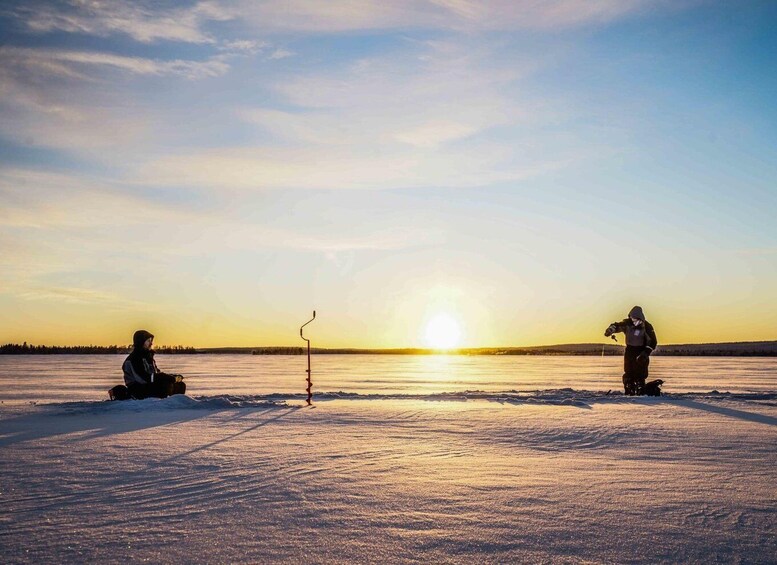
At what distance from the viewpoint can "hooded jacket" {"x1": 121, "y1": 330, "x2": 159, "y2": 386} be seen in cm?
1494

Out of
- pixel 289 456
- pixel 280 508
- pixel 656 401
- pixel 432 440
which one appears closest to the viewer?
pixel 280 508

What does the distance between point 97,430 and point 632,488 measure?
27.0 ft

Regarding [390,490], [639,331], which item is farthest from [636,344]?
[390,490]

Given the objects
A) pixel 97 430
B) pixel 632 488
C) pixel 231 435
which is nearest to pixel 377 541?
pixel 632 488

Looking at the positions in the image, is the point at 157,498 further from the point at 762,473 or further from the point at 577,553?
the point at 762,473

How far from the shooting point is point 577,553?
164 inches

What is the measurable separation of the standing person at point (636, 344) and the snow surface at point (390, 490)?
18.8 ft

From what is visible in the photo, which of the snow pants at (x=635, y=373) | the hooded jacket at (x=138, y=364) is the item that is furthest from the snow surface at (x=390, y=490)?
the snow pants at (x=635, y=373)

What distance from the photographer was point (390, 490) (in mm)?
5910

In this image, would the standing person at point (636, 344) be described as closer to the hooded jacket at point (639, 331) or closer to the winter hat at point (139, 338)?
the hooded jacket at point (639, 331)

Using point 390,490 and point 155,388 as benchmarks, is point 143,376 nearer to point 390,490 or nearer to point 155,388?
point 155,388

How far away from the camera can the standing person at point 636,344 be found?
690 inches

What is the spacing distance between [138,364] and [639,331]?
43.3 feet

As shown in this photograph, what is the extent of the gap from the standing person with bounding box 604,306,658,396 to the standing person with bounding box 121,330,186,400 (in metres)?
11.7
